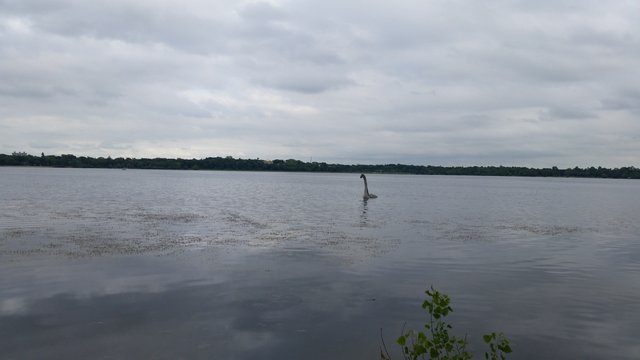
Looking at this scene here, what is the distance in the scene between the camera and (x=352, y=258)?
17.9 meters

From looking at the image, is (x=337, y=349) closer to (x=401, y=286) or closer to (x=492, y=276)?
(x=401, y=286)

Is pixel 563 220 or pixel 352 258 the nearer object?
pixel 352 258

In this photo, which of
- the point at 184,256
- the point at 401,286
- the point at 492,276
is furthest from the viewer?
the point at 184,256

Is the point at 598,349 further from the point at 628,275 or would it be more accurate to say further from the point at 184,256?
the point at 184,256

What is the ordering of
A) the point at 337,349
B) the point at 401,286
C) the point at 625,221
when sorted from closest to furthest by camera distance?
the point at 337,349 → the point at 401,286 → the point at 625,221

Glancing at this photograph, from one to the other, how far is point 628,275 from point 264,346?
1231cm

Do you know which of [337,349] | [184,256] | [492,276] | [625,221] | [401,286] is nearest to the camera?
[337,349]

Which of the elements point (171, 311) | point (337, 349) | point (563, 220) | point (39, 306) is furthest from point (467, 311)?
point (563, 220)

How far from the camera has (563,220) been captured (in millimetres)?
35531

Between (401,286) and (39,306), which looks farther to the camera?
(401,286)

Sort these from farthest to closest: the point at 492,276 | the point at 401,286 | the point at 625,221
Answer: the point at 625,221 → the point at 492,276 → the point at 401,286

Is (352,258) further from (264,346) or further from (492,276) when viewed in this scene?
(264,346)

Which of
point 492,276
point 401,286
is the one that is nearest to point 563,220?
point 492,276

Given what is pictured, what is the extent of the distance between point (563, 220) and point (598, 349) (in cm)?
2844
